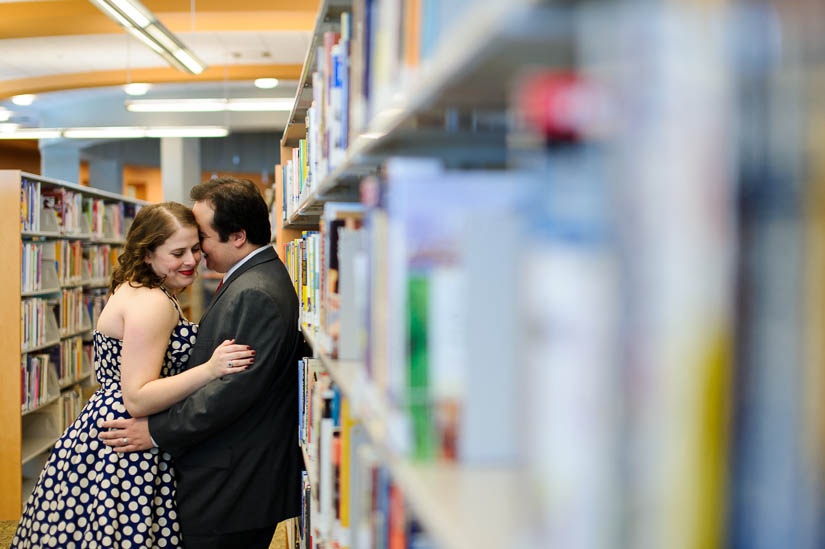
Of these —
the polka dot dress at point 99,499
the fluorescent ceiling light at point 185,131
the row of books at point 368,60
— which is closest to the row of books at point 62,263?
the fluorescent ceiling light at point 185,131

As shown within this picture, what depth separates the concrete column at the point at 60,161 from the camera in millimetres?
11852

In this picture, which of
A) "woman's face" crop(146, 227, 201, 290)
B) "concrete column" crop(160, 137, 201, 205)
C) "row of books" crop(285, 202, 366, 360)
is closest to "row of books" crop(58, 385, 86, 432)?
"woman's face" crop(146, 227, 201, 290)

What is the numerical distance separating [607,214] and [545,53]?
221mm

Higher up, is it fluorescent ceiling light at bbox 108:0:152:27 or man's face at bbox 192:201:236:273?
fluorescent ceiling light at bbox 108:0:152:27

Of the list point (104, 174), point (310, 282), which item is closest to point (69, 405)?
point (310, 282)

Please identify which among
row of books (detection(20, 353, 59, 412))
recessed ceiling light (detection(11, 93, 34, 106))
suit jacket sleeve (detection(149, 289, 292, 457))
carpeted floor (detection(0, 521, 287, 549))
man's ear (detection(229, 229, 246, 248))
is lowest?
carpeted floor (detection(0, 521, 287, 549))

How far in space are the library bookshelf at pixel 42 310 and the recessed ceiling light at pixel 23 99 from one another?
4.53m

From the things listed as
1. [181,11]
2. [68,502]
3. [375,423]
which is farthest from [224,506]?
[181,11]

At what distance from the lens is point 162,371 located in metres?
2.30

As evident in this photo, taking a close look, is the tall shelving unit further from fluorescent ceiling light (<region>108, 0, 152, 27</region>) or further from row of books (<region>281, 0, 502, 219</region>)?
fluorescent ceiling light (<region>108, 0, 152, 27</region>)

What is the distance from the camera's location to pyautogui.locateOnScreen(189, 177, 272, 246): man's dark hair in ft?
7.61

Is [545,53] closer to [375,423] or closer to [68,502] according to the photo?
[375,423]

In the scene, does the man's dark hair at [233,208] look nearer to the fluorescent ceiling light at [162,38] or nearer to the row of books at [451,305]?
the row of books at [451,305]

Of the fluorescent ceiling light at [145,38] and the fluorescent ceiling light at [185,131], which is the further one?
the fluorescent ceiling light at [185,131]
